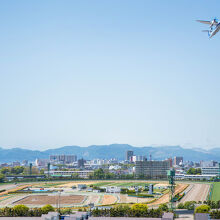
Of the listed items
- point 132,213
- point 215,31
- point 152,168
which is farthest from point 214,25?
point 152,168

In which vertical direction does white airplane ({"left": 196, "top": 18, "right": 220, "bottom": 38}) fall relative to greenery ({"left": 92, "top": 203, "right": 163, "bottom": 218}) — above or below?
above

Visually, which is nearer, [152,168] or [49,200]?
[49,200]

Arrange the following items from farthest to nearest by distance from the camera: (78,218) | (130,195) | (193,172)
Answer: (193,172) < (130,195) < (78,218)

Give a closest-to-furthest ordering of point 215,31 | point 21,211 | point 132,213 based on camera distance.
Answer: point 132,213 → point 215,31 → point 21,211

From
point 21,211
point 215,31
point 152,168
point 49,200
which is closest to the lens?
point 215,31

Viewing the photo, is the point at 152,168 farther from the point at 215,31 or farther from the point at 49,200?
the point at 215,31

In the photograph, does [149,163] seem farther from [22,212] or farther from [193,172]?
[22,212]

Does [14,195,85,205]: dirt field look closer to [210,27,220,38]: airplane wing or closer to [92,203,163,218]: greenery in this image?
[92,203,163,218]: greenery

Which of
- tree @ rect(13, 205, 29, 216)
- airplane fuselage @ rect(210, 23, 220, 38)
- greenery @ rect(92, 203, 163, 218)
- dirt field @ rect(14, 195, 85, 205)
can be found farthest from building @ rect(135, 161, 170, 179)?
airplane fuselage @ rect(210, 23, 220, 38)

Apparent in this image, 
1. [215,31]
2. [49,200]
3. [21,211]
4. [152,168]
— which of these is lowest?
[49,200]

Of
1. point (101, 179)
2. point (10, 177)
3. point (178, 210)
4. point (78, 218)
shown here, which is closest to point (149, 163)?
point (101, 179)

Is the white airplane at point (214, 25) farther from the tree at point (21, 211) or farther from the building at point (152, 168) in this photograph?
the building at point (152, 168)
